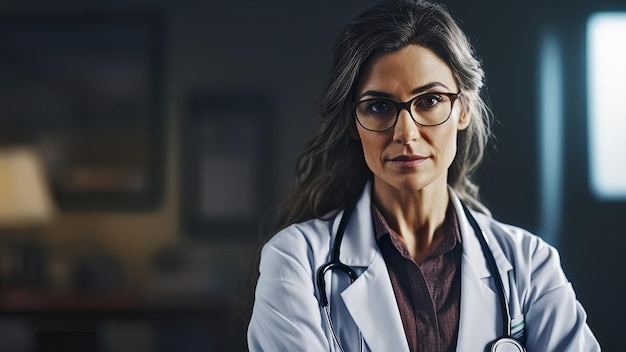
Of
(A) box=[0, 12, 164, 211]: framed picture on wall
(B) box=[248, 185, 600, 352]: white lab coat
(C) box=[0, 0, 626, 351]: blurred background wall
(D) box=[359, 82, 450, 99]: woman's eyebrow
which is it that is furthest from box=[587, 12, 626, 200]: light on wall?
(A) box=[0, 12, 164, 211]: framed picture on wall

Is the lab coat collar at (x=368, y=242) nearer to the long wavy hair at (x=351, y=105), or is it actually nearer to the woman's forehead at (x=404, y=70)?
the long wavy hair at (x=351, y=105)

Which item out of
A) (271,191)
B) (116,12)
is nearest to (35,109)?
(116,12)

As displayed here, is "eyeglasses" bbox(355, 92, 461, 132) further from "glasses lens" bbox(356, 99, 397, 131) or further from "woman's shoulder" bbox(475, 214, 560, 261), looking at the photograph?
"woman's shoulder" bbox(475, 214, 560, 261)

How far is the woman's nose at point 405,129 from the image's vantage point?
0.91m

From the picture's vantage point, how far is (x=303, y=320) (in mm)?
874

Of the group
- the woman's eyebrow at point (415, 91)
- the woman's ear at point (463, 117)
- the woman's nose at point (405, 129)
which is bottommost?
the woman's nose at point (405, 129)

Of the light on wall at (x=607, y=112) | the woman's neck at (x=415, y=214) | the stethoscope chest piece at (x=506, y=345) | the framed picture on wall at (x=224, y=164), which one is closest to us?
the stethoscope chest piece at (x=506, y=345)

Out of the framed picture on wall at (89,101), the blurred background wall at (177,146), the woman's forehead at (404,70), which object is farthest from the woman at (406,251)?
the framed picture on wall at (89,101)

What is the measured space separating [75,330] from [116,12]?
71cm

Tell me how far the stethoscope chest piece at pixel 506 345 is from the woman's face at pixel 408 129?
0.23m

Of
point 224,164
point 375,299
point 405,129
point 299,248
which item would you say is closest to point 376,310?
point 375,299

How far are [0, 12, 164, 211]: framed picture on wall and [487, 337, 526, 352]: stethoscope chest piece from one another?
0.86 metres

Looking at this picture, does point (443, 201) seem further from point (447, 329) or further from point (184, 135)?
point (184, 135)

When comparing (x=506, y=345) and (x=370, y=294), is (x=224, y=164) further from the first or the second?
(x=506, y=345)
